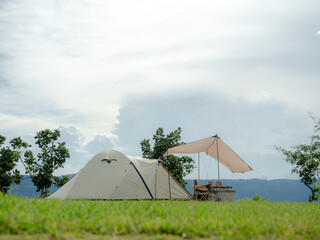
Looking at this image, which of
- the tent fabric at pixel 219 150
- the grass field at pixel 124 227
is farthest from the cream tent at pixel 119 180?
the grass field at pixel 124 227

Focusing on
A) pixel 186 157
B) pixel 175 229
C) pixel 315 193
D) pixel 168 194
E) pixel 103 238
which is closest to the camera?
pixel 103 238

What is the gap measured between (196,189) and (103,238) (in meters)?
11.9

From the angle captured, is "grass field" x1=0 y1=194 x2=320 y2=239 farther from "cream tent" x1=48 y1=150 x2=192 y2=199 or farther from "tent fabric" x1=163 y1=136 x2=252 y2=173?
"tent fabric" x1=163 y1=136 x2=252 y2=173

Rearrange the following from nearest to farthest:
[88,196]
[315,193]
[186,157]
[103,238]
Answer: [103,238] < [88,196] < [315,193] < [186,157]

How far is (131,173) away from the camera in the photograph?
1236 centimetres

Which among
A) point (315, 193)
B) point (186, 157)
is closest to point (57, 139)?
point (186, 157)

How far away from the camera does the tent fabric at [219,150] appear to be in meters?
13.5

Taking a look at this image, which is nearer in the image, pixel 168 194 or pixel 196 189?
pixel 168 194

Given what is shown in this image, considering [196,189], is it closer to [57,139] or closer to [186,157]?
[186,157]

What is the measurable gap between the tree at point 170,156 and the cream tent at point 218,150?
12.0 m

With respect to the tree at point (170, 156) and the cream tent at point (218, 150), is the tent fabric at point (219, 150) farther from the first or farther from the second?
the tree at point (170, 156)

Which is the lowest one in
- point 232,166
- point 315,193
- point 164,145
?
point 315,193

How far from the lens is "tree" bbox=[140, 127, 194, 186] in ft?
87.6

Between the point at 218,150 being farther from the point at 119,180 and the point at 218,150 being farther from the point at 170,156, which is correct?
the point at 170,156
